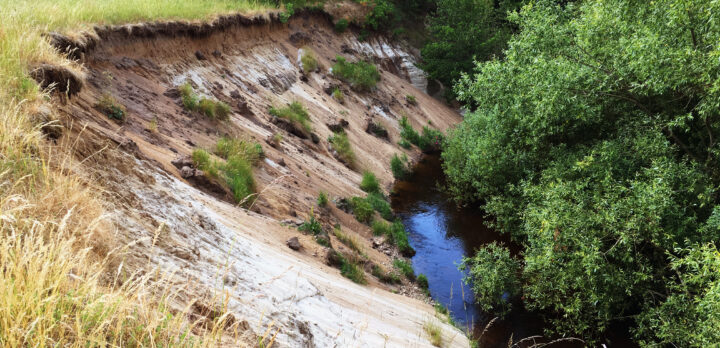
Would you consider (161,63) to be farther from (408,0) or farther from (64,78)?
(408,0)

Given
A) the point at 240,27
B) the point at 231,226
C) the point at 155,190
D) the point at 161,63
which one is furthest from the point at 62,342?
the point at 240,27

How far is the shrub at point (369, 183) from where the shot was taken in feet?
67.4

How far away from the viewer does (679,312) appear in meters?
10.2

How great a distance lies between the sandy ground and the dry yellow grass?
0.44 m

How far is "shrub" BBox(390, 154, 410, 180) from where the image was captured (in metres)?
24.6

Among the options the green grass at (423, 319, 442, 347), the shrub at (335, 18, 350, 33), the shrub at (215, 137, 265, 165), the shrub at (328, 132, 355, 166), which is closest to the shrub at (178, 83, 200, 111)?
the shrub at (215, 137, 265, 165)

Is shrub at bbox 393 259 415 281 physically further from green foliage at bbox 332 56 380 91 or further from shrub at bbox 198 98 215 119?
green foliage at bbox 332 56 380 91

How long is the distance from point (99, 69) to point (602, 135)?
13.8 meters

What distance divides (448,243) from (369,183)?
13.9 ft

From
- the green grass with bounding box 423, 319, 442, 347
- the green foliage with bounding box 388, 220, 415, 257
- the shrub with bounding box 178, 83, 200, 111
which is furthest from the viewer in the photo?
the green foliage with bounding box 388, 220, 415, 257

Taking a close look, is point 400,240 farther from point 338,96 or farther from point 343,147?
point 338,96

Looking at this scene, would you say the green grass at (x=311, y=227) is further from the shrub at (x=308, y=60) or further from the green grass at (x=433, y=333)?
the shrub at (x=308, y=60)

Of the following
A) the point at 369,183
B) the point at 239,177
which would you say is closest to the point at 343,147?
the point at 369,183

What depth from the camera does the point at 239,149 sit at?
14.5 metres
